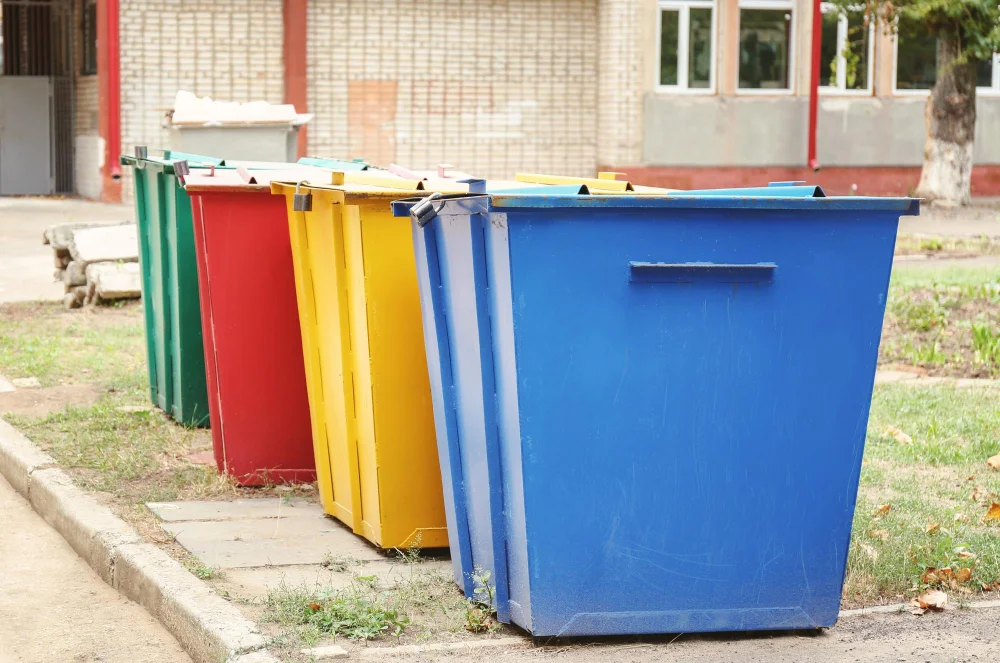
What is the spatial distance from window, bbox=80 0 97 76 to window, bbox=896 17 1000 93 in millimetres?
12439

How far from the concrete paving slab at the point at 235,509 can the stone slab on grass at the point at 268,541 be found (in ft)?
0.20

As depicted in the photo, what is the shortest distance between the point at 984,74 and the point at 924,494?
19.1 m

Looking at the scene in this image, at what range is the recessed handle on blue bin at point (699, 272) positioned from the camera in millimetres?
3885

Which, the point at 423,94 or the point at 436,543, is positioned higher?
the point at 423,94

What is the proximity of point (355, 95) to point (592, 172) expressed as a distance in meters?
3.89

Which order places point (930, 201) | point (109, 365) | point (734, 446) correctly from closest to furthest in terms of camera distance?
point (734, 446)
point (109, 365)
point (930, 201)

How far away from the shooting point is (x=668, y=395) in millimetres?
3955

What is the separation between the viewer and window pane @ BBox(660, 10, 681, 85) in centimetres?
2142

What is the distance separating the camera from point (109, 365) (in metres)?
8.73

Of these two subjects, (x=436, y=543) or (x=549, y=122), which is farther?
(x=549, y=122)

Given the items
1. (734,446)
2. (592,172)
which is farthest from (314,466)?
(592,172)

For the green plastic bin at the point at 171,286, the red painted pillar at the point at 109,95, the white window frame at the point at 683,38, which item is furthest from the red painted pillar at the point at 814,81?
the green plastic bin at the point at 171,286

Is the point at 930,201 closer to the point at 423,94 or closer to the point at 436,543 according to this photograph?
the point at 423,94

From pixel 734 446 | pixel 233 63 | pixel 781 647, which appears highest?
pixel 233 63
